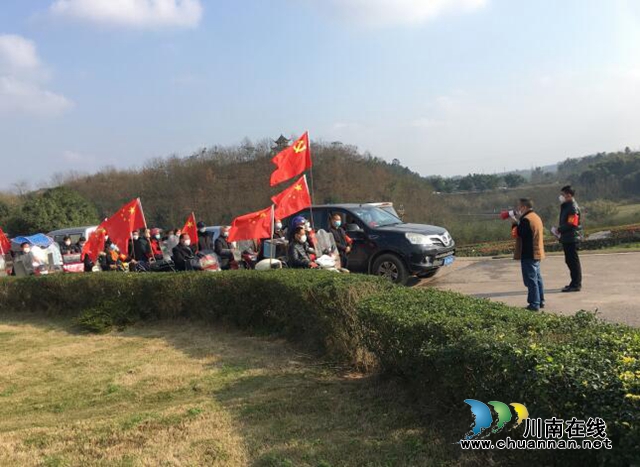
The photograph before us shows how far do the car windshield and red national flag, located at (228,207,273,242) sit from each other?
→ 2035 millimetres

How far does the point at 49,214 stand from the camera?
106 feet

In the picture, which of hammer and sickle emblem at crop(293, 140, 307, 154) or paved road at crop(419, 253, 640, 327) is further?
hammer and sickle emblem at crop(293, 140, 307, 154)

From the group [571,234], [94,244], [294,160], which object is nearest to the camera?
[571,234]

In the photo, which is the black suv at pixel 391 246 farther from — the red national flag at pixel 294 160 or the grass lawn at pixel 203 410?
the grass lawn at pixel 203 410

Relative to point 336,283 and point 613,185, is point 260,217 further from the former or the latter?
point 613,185

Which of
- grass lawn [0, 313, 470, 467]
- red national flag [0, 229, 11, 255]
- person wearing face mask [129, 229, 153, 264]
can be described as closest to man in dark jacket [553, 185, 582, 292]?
grass lawn [0, 313, 470, 467]

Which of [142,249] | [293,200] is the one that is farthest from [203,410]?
[142,249]

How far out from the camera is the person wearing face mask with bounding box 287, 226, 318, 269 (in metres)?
8.77

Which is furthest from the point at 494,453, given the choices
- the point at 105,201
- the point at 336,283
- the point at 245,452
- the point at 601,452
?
the point at 105,201

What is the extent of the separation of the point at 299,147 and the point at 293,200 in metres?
1.11

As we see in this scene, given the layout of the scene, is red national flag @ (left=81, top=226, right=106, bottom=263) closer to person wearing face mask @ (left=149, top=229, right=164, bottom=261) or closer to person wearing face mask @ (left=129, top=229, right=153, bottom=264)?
person wearing face mask @ (left=129, top=229, right=153, bottom=264)

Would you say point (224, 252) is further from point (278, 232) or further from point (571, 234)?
point (571, 234)

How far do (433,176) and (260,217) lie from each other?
6248 centimetres

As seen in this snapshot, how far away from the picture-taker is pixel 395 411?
176 inches
